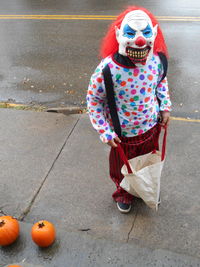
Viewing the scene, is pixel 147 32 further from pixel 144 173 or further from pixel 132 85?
pixel 144 173

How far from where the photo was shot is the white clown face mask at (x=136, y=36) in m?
1.95

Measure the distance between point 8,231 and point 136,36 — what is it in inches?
70.9

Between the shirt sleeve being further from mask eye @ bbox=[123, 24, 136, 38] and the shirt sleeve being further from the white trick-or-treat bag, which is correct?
mask eye @ bbox=[123, 24, 136, 38]

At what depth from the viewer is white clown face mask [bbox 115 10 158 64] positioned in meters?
1.95

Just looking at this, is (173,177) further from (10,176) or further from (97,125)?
(10,176)

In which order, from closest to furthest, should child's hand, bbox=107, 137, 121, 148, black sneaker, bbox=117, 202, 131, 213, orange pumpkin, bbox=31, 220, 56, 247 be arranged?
child's hand, bbox=107, 137, 121, 148 < orange pumpkin, bbox=31, 220, 56, 247 < black sneaker, bbox=117, 202, 131, 213

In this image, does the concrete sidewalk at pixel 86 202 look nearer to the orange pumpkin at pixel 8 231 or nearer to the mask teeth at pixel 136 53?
the orange pumpkin at pixel 8 231

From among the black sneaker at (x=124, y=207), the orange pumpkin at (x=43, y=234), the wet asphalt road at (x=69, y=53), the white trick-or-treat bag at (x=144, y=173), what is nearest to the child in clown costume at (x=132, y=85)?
the white trick-or-treat bag at (x=144, y=173)

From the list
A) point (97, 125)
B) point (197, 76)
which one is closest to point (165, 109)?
point (97, 125)

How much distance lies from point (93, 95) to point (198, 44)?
521cm

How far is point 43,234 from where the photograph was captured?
7.95 ft

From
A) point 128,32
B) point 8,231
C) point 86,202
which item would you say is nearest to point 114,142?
point 128,32

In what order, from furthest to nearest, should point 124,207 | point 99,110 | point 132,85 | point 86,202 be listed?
1. point 86,202
2. point 124,207
3. point 99,110
4. point 132,85

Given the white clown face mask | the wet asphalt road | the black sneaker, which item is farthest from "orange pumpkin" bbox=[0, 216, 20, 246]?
the wet asphalt road
